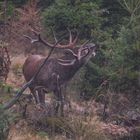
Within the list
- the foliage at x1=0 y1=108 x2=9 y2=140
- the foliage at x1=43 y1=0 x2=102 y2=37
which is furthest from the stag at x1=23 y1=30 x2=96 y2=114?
the foliage at x1=43 y1=0 x2=102 y2=37

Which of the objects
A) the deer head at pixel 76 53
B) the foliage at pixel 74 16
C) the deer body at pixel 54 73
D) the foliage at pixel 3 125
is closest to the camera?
the foliage at pixel 3 125

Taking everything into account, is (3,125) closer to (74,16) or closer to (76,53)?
(76,53)

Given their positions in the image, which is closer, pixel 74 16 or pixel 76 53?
pixel 76 53

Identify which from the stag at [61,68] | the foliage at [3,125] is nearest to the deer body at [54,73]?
the stag at [61,68]

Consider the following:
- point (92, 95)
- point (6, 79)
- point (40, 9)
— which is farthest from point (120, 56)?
point (40, 9)

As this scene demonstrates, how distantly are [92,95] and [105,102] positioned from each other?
5.06 ft

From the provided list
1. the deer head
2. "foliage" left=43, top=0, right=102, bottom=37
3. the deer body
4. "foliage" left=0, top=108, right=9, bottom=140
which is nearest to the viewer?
"foliage" left=0, top=108, right=9, bottom=140

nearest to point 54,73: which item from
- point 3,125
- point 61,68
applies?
point 61,68

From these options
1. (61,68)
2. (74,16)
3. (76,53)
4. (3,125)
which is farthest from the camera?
(74,16)

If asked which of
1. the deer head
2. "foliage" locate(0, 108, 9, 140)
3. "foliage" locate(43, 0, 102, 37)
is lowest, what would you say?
"foliage" locate(0, 108, 9, 140)

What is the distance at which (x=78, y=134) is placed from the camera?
10227mm

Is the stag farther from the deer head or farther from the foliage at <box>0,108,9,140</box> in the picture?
the foliage at <box>0,108,9,140</box>

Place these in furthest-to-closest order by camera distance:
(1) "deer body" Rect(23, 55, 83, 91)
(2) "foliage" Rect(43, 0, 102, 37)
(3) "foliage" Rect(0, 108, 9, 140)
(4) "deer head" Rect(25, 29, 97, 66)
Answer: (2) "foliage" Rect(43, 0, 102, 37) < (1) "deer body" Rect(23, 55, 83, 91) < (4) "deer head" Rect(25, 29, 97, 66) < (3) "foliage" Rect(0, 108, 9, 140)

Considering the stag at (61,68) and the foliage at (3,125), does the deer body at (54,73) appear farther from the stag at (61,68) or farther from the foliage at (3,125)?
the foliage at (3,125)
